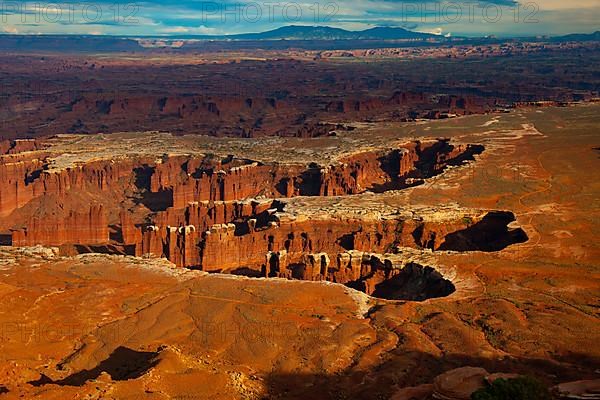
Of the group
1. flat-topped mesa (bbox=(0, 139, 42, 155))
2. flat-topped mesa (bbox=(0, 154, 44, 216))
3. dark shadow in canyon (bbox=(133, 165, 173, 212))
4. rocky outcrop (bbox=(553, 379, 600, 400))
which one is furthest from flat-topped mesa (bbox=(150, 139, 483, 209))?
rocky outcrop (bbox=(553, 379, 600, 400))

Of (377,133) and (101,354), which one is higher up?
(377,133)

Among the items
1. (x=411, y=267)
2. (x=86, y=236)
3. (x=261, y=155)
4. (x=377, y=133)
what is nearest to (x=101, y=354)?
A: (x=411, y=267)

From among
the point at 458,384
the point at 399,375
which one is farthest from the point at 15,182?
the point at 458,384

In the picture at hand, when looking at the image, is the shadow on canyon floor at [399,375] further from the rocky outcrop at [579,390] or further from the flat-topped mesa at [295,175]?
the flat-topped mesa at [295,175]

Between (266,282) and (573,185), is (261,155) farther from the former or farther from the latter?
(266,282)

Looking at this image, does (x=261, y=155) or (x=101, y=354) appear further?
(x=261, y=155)

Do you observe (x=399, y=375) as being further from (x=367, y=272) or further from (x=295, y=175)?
(x=295, y=175)

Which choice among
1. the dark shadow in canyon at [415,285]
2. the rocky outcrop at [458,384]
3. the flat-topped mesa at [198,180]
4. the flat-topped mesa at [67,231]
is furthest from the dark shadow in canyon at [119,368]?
the flat-topped mesa at [67,231]

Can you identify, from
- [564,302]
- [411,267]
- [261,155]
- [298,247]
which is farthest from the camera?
[261,155]
